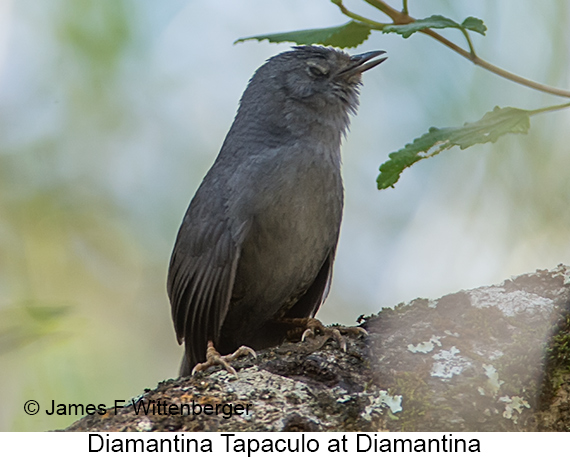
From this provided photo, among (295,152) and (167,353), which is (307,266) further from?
(167,353)

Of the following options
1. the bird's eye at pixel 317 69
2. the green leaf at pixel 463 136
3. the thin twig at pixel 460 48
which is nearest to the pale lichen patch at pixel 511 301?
the green leaf at pixel 463 136

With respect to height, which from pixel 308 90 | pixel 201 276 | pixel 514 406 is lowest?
pixel 514 406

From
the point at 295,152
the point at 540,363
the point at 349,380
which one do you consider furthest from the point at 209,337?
the point at 540,363

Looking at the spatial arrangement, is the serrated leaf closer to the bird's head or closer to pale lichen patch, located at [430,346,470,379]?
pale lichen patch, located at [430,346,470,379]

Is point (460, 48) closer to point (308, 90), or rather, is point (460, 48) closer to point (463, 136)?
point (463, 136)

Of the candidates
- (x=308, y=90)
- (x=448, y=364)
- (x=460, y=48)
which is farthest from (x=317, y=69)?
(x=448, y=364)

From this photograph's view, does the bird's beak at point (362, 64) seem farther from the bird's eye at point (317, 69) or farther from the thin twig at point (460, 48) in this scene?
the thin twig at point (460, 48)
